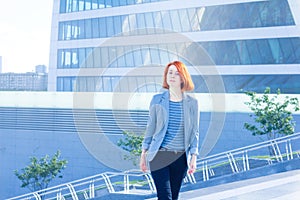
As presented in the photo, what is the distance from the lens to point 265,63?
103 feet

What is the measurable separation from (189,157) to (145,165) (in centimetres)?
42

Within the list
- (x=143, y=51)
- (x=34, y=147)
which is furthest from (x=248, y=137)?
(x=143, y=51)

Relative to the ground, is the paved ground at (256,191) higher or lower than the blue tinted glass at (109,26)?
lower

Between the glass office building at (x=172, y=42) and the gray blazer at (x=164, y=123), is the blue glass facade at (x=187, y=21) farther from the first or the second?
the gray blazer at (x=164, y=123)

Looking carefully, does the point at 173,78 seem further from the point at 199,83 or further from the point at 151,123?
the point at 199,83

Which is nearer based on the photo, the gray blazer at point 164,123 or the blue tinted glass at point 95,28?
the gray blazer at point 164,123

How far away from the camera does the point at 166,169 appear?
211 inches

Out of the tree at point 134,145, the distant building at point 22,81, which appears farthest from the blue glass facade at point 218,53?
the distant building at point 22,81

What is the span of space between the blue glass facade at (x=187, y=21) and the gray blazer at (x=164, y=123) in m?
27.1

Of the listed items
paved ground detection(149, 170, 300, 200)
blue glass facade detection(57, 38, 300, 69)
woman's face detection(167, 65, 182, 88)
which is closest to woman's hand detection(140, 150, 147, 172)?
woman's face detection(167, 65, 182, 88)

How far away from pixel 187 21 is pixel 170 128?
30.1 metres

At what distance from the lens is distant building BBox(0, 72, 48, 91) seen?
61906mm

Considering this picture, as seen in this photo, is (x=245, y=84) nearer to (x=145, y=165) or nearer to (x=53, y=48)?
(x=53, y=48)

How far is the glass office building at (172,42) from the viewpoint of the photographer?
31281mm
